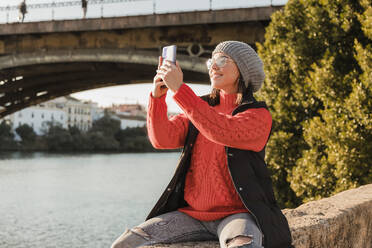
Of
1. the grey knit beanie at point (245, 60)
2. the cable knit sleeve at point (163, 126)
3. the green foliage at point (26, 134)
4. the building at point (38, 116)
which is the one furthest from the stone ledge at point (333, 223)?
the building at point (38, 116)

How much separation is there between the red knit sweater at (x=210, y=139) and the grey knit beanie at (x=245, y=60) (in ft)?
0.40

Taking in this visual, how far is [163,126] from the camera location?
7.52 ft

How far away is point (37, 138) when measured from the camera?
5212 cm

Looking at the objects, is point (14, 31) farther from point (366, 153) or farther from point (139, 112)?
point (139, 112)

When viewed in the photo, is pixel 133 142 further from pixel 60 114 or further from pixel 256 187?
pixel 256 187

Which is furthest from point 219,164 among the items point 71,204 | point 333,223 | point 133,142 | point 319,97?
point 133,142

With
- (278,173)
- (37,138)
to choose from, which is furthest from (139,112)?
(278,173)

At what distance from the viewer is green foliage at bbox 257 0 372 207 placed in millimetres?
6125

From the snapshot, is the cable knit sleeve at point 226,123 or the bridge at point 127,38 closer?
the cable knit sleeve at point 226,123

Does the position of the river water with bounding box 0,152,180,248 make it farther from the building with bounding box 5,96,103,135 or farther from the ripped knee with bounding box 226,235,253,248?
the building with bounding box 5,96,103,135

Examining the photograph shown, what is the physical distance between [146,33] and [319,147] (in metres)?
7.77

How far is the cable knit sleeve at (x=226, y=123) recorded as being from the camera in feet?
6.56

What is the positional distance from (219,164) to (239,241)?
1.38ft

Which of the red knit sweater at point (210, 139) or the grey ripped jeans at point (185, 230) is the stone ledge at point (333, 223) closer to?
the grey ripped jeans at point (185, 230)
